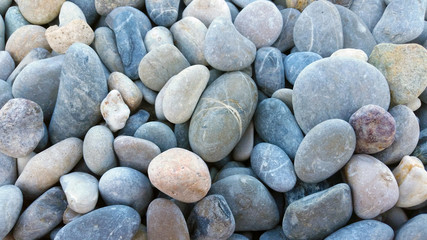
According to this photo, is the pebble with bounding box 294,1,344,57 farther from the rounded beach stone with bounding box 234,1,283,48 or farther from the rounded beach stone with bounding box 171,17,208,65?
the rounded beach stone with bounding box 171,17,208,65

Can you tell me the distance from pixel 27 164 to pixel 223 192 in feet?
2.08

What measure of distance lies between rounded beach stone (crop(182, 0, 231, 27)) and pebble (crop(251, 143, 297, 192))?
0.58 metres

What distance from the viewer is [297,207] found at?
1.04 meters

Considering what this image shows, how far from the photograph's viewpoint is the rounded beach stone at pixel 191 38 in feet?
4.50

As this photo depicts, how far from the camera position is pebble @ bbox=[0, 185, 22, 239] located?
3.29 feet

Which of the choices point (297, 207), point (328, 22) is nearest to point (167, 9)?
point (328, 22)

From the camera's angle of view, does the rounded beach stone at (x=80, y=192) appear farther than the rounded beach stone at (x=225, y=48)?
No

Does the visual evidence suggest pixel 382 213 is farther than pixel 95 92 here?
No

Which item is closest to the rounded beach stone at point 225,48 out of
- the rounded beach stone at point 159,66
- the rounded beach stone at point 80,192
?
the rounded beach stone at point 159,66

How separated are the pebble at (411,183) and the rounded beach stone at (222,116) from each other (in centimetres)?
52

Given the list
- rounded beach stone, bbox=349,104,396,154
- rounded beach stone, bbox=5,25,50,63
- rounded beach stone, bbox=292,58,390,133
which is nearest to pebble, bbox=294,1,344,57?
rounded beach stone, bbox=292,58,390,133

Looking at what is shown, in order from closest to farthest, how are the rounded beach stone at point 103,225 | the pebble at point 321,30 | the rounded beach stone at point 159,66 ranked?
the rounded beach stone at point 103,225 → the rounded beach stone at point 159,66 → the pebble at point 321,30

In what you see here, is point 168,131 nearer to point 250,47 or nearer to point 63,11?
point 250,47

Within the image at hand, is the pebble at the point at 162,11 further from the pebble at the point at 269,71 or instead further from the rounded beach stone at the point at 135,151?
the rounded beach stone at the point at 135,151
